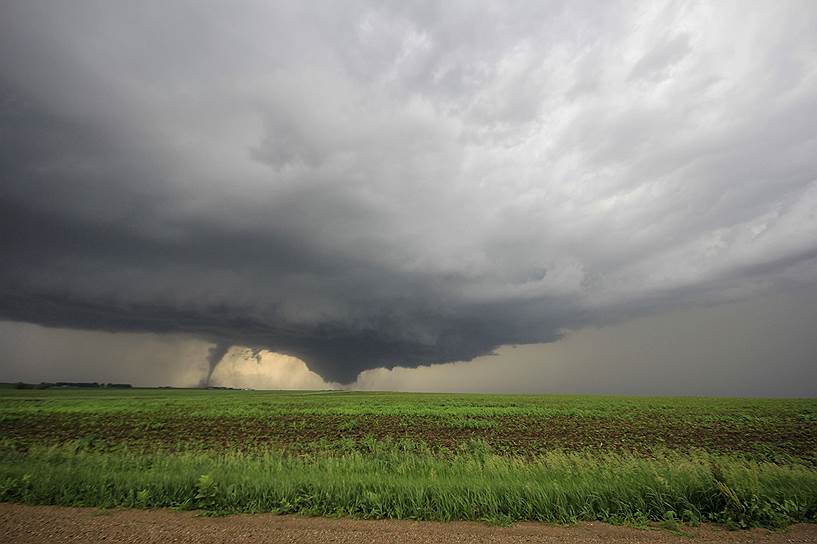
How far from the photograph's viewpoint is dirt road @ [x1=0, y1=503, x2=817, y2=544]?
698 centimetres

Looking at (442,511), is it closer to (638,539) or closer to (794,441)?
(638,539)

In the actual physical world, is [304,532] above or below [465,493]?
below

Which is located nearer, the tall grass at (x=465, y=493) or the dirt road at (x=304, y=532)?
the dirt road at (x=304, y=532)

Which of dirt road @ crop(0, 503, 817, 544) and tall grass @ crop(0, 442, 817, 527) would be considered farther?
tall grass @ crop(0, 442, 817, 527)

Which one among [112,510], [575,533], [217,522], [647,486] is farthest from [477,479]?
[112,510]

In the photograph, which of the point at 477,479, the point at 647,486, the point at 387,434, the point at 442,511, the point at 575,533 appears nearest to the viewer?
the point at 575,533

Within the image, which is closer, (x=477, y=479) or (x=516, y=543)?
(x=516, y=543)

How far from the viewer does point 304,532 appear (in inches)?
286

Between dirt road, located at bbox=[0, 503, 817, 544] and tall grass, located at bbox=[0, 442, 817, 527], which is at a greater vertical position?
tall grass, located at bbox=[0, 442, 817, 527]

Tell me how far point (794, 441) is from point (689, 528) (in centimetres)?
2874

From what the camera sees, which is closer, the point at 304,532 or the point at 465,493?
the point at 304,532

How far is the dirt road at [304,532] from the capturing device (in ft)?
22.9

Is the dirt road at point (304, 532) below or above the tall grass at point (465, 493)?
below

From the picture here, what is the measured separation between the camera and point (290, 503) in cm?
862
